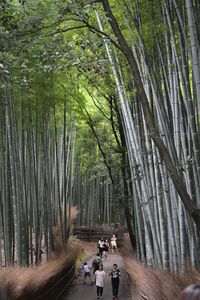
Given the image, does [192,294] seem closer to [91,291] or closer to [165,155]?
[165,155]

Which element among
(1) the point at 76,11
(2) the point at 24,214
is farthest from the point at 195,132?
(2) the point at 24,214

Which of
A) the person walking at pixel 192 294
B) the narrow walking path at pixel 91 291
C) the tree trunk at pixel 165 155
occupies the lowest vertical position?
the narrow walking path at pixel 91 291

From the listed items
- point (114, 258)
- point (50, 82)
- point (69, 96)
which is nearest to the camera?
point (50, 82)

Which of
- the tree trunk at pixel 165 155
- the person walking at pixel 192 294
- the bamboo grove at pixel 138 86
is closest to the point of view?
the person walking at pixel 192 294

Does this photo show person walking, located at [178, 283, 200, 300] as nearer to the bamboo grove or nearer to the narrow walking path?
the bamboo grove

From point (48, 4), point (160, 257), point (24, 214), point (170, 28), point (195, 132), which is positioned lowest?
point (160, 257)

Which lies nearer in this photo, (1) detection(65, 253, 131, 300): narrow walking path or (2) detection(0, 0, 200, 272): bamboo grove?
(2) detection(0, 0, 200, 272): bamboo grove

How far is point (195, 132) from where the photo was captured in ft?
10.6

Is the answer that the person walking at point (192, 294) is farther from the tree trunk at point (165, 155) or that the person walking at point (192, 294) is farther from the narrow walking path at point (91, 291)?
the narrow walking path at point (91, 291)

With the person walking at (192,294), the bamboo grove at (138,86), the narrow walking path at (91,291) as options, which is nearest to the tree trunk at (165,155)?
the bamboo grove at (138,86)

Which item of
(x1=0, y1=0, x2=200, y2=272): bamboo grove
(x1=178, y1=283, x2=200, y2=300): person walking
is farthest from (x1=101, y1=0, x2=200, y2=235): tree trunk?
(x1=178, y1=283, x2=200, y2=300): person walking

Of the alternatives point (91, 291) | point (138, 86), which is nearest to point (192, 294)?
point (138, 86)

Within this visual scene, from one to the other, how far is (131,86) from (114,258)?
8.32m

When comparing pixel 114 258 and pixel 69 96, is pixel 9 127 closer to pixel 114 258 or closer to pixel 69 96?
pixel 69 96
